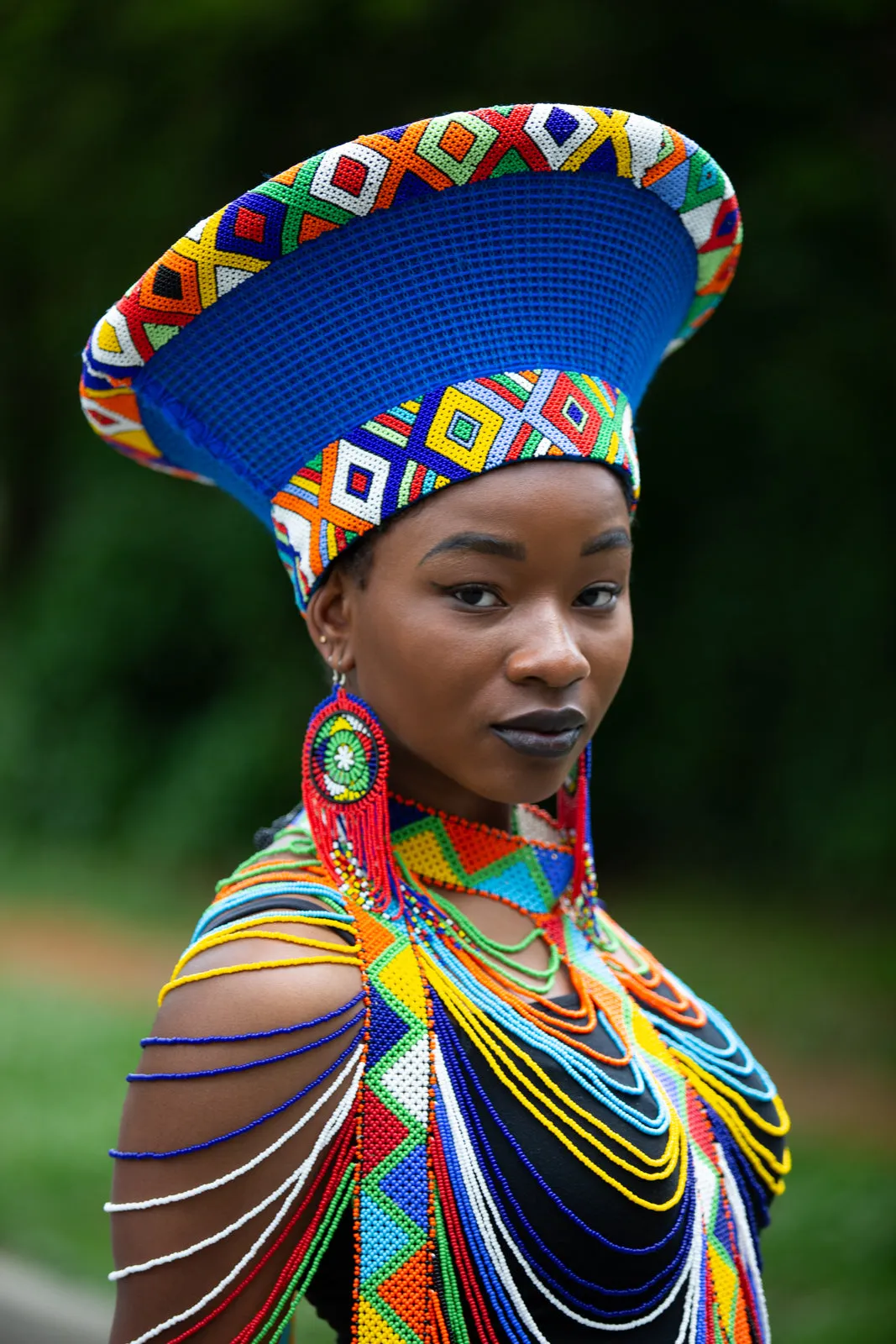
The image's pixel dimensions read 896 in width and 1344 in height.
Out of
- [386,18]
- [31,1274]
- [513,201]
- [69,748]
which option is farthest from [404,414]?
[69,748]

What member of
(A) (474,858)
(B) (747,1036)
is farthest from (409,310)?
(B) (747,1036)

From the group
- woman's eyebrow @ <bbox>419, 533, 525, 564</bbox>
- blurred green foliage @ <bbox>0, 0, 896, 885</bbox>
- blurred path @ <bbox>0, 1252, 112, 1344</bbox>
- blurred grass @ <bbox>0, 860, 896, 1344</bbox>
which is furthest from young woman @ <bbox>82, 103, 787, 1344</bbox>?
blurred green foliage @ <bbox>0, 0, 896, 885</bbox>

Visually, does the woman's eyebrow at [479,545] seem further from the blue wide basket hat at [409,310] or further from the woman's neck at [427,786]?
the woman's neck at [427,786]

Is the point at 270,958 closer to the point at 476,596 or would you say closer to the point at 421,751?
the point at 421,751

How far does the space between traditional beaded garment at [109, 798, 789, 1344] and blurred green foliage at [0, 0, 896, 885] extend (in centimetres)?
418

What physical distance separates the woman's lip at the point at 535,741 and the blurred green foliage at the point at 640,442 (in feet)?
Result: 13.5

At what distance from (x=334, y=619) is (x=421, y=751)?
0.66ft

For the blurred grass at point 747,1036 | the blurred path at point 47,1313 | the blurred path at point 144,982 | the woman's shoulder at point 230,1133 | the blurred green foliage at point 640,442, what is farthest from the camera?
the blurred green foliage at point 640,442

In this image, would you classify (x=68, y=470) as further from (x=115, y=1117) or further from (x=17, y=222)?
(x=115, y=1117)

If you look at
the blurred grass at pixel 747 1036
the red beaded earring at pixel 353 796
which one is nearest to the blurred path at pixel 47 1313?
the blurred grass at pixel 747 1036

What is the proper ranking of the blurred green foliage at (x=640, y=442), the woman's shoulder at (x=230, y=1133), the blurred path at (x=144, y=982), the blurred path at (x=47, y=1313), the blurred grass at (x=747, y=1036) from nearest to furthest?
the woman's shoulder at (x=230, y=1133) < the blurred path at (x=47, y=1313) < the blurred grass at (x=747, y=1036) < the blurred path at (x=144, y=982) < the blurred green foliage at (x=640, y=442)

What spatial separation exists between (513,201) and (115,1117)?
4.82m

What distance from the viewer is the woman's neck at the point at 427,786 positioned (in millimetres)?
2010

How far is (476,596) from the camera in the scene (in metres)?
1.85
